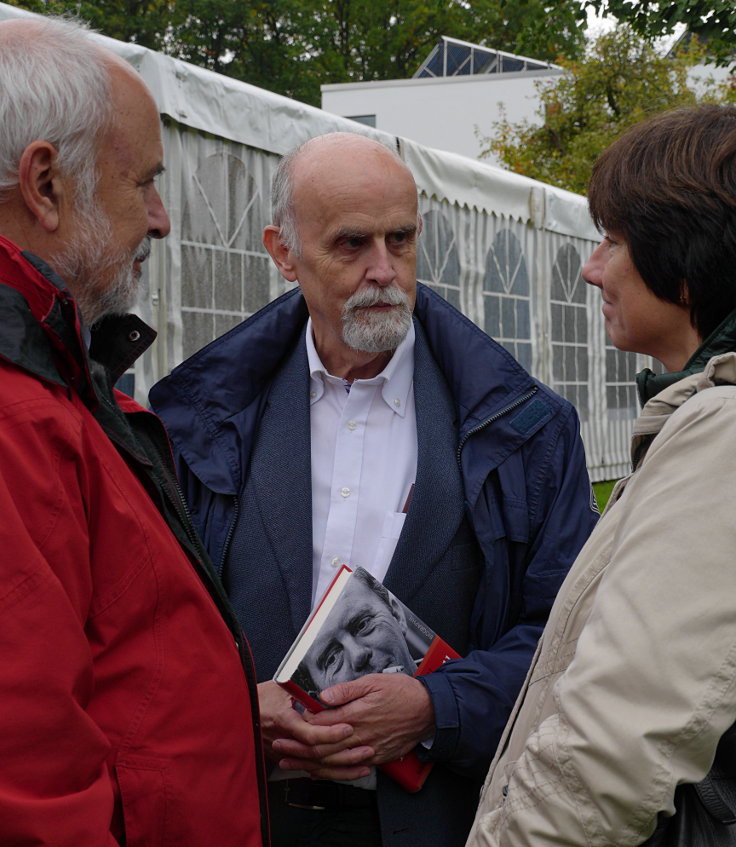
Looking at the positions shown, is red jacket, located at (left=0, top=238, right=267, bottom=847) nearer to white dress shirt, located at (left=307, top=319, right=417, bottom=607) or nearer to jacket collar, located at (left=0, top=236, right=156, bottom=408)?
jacket collar, located at (left=0, top=236, right=156, bottom=408)

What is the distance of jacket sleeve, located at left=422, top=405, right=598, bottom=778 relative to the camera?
219 cm

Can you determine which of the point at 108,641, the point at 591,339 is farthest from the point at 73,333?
the point at 591,339

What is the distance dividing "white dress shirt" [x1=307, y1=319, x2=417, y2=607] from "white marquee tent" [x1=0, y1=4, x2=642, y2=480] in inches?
95.9

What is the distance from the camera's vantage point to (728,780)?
144 cm

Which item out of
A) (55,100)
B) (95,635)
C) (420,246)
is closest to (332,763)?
(95,635)

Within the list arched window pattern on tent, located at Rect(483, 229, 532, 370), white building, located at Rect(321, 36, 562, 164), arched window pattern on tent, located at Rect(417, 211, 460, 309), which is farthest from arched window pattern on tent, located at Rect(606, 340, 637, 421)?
white building, located at Rect(321, 36, 562, 164)

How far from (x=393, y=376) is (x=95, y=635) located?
1.25m

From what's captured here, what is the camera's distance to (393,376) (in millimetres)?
2537

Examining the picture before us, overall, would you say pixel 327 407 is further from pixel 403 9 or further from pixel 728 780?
pixel 403 9

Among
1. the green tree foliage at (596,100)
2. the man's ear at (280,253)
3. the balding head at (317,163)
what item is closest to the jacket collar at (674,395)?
the balding head at (317,163)

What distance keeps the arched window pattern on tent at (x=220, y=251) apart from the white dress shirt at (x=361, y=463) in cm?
365

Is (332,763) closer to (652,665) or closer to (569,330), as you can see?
(652,665)

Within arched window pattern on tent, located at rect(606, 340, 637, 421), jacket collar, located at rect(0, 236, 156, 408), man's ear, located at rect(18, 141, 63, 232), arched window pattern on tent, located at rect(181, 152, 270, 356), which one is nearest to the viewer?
jacket collar, located at rect(0, 236, 156, 408)

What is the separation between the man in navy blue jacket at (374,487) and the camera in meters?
2.13
